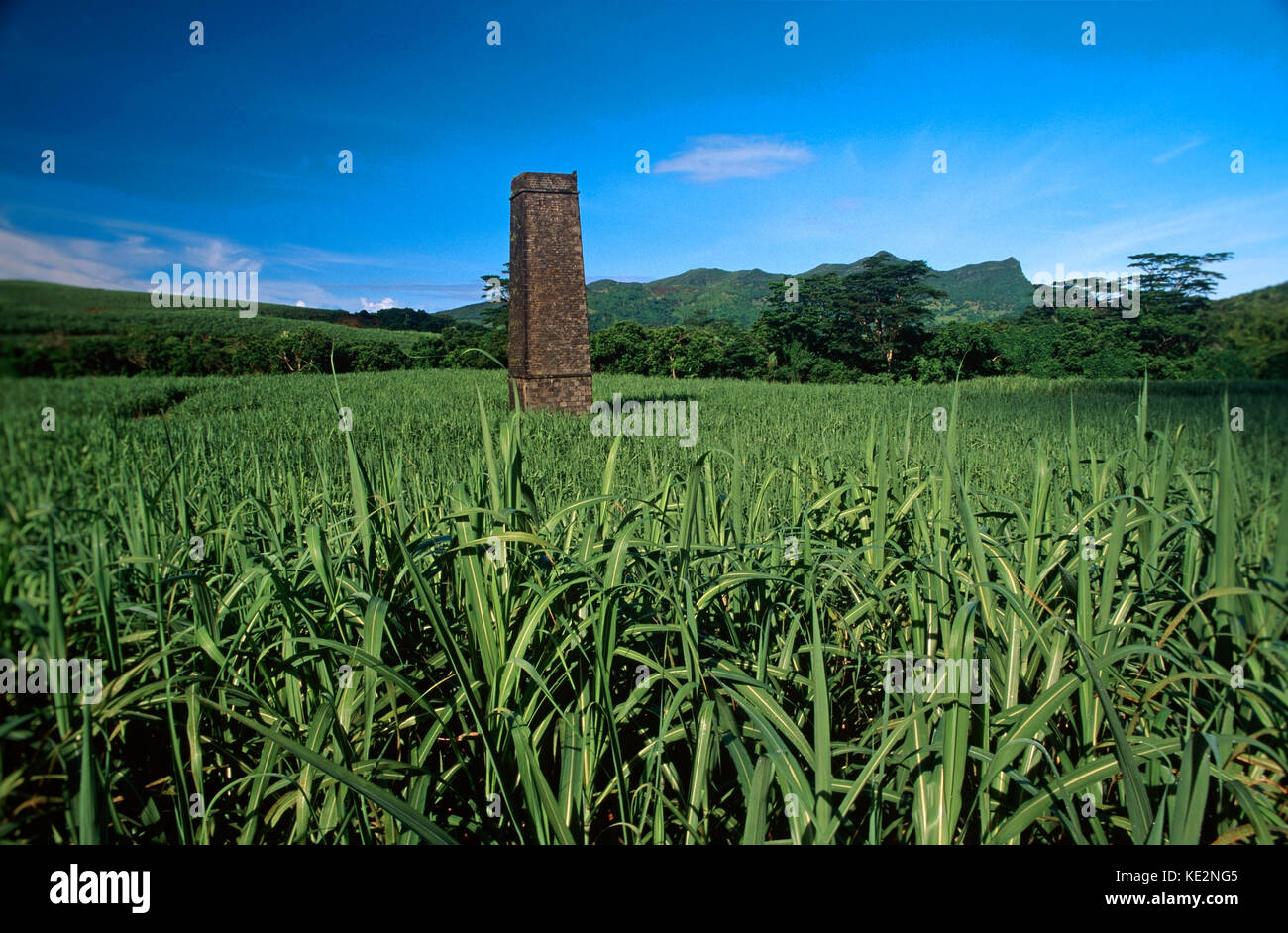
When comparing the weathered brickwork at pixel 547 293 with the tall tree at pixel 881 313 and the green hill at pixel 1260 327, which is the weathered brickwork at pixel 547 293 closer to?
the tall tree at pixel 881 313

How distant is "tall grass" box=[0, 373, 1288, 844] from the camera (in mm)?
908

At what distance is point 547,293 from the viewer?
801 centimetres

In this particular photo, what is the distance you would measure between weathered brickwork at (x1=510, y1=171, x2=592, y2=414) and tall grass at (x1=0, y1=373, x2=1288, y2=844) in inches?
256

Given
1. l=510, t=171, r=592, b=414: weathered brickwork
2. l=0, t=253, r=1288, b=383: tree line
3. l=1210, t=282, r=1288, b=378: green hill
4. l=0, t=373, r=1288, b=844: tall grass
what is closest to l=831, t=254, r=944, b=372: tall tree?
l=0, t=253, r=1288, b=383: tree line

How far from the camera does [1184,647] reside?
1.06 metres

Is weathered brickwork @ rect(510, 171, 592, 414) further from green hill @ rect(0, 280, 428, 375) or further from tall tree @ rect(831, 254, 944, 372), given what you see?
green hill @ rect(0, 280, 428, 375)

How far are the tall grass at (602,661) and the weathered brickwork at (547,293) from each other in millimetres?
6506

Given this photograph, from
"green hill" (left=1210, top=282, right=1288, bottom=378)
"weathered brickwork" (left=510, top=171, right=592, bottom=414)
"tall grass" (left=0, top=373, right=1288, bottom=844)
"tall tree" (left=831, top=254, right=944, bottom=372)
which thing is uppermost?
"weathered brickwork" (left=510, top=171, right=592, bottom=414)

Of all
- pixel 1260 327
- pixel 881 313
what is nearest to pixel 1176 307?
pixel 1260 327

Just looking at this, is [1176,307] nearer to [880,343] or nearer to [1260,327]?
[1260,327]

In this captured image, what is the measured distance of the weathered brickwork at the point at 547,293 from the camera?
7.84 m
